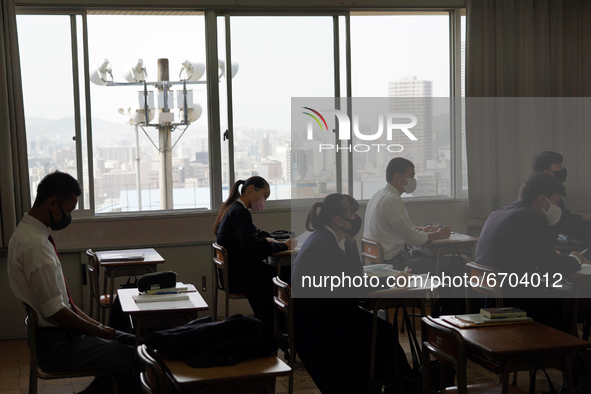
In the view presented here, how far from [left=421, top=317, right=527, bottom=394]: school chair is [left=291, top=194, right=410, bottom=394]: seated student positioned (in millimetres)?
607

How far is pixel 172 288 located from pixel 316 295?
2.54 feet

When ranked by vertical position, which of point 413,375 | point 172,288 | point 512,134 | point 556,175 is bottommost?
point 413,375

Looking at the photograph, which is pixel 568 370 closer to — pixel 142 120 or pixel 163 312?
pixel 163 312

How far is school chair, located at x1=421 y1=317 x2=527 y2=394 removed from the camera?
223 centimetres

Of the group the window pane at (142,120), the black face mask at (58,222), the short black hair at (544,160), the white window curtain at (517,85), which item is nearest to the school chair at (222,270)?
the window pane at (142,120)

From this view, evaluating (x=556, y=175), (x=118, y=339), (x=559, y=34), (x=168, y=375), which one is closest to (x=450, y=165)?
(x=556, y=175)

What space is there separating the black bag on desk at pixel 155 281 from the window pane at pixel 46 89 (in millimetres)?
2356

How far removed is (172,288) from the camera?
304 cm

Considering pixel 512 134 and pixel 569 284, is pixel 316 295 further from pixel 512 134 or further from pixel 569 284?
pixel 512 134

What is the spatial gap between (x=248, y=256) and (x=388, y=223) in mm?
1096

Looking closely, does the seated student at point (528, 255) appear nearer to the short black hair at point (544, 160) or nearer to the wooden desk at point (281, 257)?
the wooden desk at point (281, 257)

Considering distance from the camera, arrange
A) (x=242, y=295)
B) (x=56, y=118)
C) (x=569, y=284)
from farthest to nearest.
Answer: (x=56, y=118) → (x=242, y=295) → (x=569, y=284)

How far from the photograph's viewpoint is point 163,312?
269 cm

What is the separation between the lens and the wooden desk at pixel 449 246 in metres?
4.55
